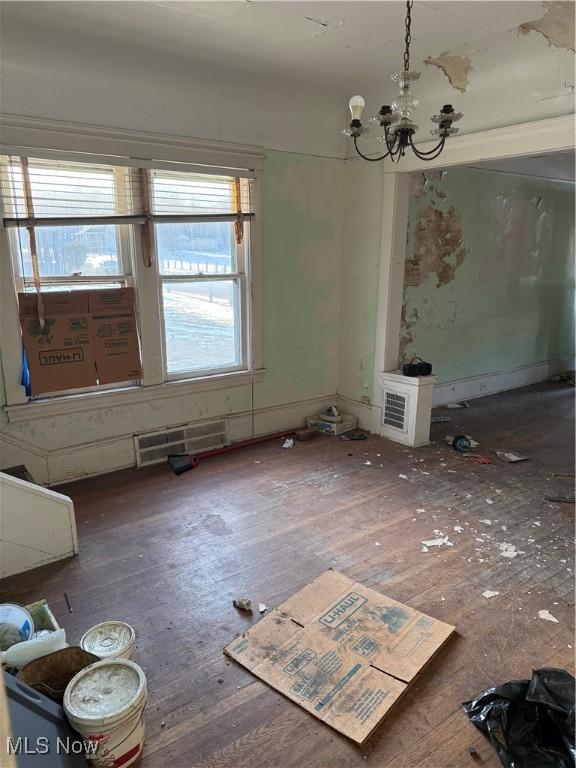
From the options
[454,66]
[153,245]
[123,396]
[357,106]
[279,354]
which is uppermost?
[454,66]

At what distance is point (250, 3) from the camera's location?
2.68m

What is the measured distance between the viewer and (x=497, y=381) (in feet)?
20.3

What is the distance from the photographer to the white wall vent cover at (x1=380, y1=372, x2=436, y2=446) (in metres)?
4.34

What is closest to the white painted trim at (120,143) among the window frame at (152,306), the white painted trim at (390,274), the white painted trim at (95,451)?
the window frame at (152,306)

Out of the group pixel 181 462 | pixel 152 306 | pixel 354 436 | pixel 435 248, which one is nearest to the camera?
pixel 152 306

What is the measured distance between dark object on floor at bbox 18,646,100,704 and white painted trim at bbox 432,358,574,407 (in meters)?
4.48

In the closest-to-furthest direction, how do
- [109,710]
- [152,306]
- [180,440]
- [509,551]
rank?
[109,710] → [509,551] → [152,306] → [180,440]

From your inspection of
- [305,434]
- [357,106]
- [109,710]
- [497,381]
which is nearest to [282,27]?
[357,106]

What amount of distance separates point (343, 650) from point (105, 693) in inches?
→ 38.5

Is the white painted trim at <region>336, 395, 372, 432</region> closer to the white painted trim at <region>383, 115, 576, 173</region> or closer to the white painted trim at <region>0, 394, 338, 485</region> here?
the white painted trim at <region>0, 394, 338, 485</region>

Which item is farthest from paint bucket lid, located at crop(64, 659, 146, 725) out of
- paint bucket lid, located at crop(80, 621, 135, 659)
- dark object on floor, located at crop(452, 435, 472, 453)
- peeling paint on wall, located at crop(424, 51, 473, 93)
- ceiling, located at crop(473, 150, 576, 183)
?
ceiling, located at crop(473, 150, 576, 183)

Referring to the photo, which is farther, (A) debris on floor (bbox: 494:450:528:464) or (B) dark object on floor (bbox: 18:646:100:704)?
(A) debris on floor (bbox: 494:450:528:464)

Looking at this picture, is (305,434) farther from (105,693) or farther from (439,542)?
(105,693)

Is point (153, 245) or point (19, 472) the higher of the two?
point (153, 245)
